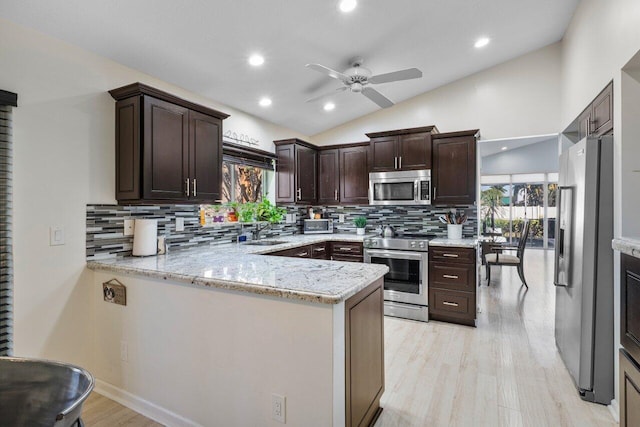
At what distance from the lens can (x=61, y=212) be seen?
Result: 2.21 metres

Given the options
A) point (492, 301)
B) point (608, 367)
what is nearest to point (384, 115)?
point (492, 301)

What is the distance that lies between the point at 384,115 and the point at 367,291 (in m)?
3.63

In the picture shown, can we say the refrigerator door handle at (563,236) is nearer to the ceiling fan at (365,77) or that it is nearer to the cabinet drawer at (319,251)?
the ceiling fan at (365,77)

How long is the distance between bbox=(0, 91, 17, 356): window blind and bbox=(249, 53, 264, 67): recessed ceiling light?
5.59ft

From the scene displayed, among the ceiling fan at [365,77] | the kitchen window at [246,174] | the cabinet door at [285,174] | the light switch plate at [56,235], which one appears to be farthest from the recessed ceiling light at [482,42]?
the light switch plate at [56,235]

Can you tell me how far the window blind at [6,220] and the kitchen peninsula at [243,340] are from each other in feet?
1.51

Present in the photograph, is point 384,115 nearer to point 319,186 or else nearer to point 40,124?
point 319,186

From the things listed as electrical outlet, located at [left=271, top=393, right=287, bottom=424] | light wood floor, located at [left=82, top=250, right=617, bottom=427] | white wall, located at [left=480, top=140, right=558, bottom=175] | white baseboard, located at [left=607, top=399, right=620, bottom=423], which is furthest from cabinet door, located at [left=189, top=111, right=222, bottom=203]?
white wall, located at [left=480, top=140, right=558, bottom=175]

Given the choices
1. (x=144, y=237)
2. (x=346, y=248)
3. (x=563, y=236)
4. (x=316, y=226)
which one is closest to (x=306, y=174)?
(x=316, y=226)

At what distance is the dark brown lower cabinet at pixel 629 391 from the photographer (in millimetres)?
1122

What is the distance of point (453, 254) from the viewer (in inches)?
142

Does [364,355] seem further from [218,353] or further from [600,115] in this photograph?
[600,115]

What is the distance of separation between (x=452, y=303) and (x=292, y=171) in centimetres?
257

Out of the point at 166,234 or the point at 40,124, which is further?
the point at 166,234
